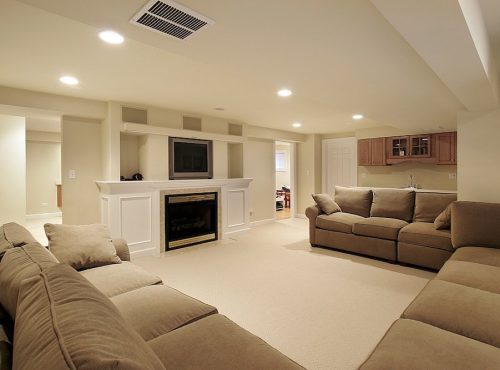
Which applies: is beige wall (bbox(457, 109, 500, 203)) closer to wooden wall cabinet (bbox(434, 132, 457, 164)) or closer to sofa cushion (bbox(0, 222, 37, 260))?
wooden wall cabinet (bbox(434, 132, 457, 164))

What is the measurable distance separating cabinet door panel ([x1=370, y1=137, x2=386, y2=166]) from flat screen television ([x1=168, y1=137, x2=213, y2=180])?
374 centimetres

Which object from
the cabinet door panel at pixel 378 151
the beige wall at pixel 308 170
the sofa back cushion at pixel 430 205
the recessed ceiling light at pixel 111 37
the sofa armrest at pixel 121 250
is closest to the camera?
the recessed ceiling light at pixel 111 37

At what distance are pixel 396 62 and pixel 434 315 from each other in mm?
1802

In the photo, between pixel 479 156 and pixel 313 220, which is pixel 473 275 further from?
pixel 313 220

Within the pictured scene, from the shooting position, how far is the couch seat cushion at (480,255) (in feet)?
7.90

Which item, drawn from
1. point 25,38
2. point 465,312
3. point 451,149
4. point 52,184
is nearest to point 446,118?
point 451,149

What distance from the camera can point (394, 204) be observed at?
14.8 feet

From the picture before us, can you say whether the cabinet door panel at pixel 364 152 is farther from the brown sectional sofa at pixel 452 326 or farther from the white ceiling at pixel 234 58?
the brown sectional sofa at pixel 452 326

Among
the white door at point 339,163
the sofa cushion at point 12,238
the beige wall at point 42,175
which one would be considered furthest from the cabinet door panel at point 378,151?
the beige wall at point 42,175

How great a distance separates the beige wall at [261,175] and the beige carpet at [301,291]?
1.84 meters

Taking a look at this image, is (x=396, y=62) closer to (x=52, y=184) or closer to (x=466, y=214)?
(x=466, y=214)

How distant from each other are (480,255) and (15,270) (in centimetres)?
336

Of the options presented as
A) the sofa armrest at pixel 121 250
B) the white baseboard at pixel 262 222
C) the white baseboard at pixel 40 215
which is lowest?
the white baseboard at pixel 262 222

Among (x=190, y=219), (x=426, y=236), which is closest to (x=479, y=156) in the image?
(x=426, y=236)
